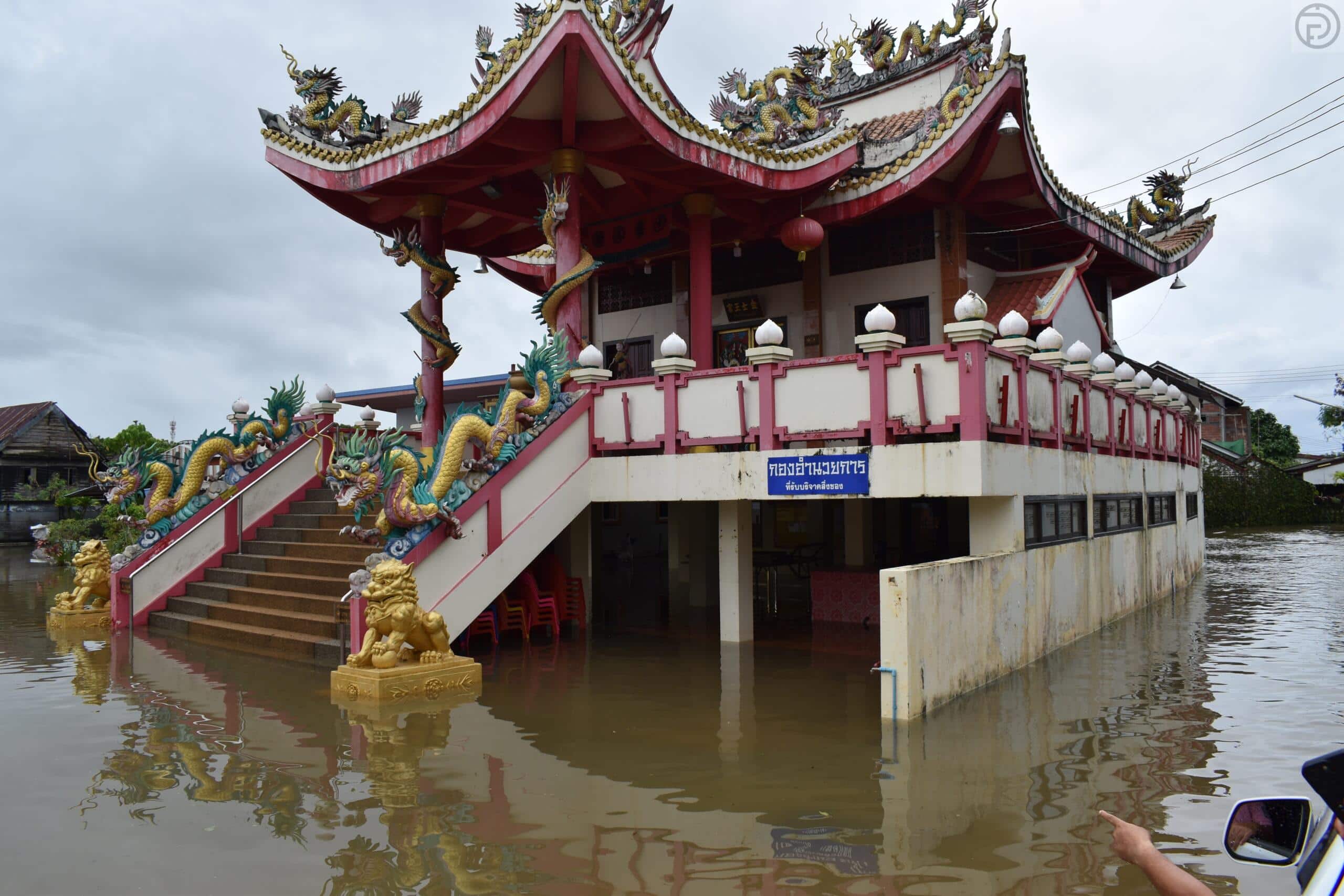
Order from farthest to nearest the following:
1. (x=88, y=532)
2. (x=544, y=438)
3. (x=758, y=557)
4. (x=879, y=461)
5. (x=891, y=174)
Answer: (x=88, y=532), (x=758, y=557), (x=891, y=174), (x=544, y=438), (x=879, y=461)

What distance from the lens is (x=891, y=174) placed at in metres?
14.1

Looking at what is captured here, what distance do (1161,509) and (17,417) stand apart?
37.8 meters

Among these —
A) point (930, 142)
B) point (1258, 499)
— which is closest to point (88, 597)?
point (930, 142)

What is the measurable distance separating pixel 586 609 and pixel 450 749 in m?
5.97

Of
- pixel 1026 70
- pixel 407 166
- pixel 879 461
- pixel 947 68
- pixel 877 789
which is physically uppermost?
pixel 947 68

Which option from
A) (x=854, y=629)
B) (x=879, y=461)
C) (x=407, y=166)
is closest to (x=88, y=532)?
(x=407, y=166)

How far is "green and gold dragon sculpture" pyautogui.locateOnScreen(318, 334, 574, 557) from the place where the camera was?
376 inches

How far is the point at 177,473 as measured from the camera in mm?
13953

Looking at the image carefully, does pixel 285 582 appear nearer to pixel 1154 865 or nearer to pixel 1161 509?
pixel 1154 865

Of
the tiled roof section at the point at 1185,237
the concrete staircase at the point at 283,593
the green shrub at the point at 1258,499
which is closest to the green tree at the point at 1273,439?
the green shrub at the point at 1258,499

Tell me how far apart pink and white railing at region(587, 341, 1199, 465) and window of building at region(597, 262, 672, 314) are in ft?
20.5

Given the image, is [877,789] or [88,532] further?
[88,532]

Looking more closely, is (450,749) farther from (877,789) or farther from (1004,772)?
(1004,772)

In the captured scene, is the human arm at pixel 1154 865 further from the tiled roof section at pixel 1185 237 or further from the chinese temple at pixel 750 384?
the tiled roof section at pixel 1185 237
